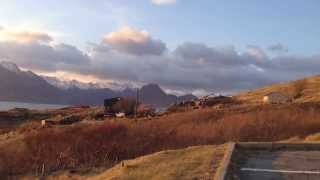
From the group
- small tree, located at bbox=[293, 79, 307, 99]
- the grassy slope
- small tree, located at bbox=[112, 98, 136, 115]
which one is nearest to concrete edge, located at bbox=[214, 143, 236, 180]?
the grassy slope

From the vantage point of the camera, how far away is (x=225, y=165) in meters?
13.2

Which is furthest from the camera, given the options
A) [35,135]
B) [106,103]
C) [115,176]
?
[106,103]

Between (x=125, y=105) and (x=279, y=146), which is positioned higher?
(x=125, y=105)

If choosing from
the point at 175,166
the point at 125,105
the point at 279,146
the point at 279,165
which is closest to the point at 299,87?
the point at 125,105

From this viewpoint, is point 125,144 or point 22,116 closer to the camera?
point 125,144

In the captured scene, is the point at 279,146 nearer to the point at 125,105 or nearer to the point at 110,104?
the point at 125,105

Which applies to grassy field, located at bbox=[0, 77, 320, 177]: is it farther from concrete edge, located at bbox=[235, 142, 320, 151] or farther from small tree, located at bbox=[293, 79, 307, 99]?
small tree, located at bbox=[293, 79, 307, 99]

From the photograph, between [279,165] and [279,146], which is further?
[279,146]

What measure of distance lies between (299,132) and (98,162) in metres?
10.0

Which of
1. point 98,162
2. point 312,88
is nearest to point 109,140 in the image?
point 98,162

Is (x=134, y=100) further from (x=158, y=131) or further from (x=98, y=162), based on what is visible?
(x=98, y=162)

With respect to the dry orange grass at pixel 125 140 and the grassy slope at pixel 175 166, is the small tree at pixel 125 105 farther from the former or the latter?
the grassy slope at pixel 175 166

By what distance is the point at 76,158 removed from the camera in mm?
32000

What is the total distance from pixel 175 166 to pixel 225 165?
1462 millimetres
